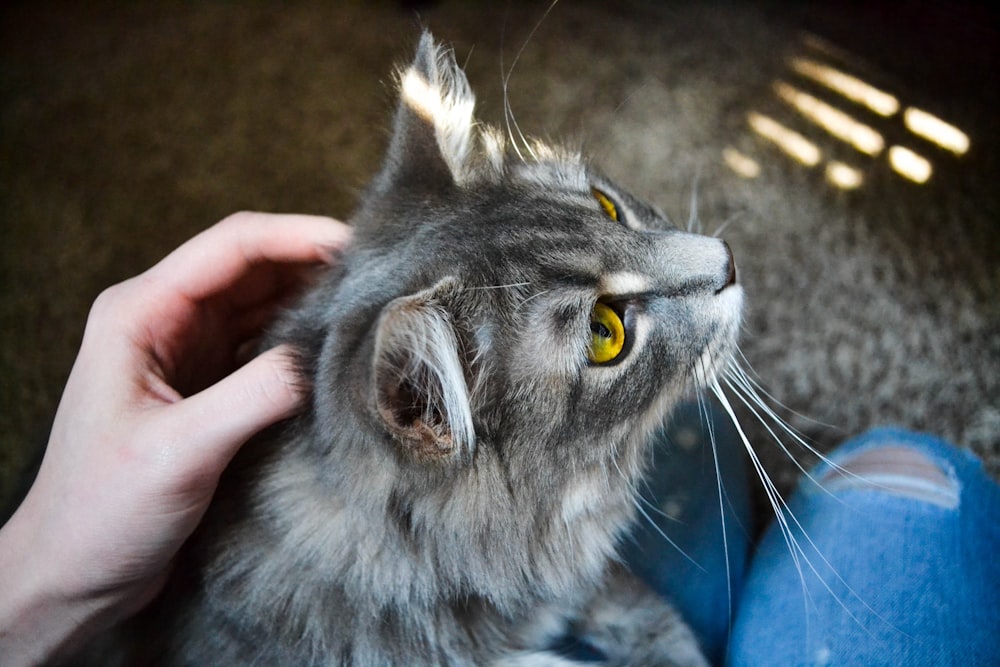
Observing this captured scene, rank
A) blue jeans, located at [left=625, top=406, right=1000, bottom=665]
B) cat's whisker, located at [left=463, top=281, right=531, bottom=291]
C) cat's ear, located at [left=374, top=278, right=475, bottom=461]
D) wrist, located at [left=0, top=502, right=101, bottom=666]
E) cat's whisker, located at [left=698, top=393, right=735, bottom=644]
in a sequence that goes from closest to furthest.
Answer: cat's ear, located at [left=374, top=278, right=475, bottom=461] → cat's whisker, located at [left=463, top=281, right=531, bottom=291] → wrist, located at [left=0, top=502, right=101, bottom=666] → blue jeans, located at [left=625, top=406, right=1000, bottom=665] → cat's whisker, located at [left=698, top=393, right=735, bottom=644]

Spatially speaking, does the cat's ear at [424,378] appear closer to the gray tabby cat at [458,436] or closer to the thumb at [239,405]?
the gray tabby cat at [458,436]

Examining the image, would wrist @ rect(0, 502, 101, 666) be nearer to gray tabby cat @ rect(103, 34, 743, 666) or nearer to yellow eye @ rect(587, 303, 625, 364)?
gray tabby cat @ rect(103, 34, 743, 666)

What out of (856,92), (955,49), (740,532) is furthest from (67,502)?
(955,49)

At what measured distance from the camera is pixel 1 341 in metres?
1.75

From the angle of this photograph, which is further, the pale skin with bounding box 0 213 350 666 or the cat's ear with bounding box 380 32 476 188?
the cat's ear with bounding box 380 32 476 188

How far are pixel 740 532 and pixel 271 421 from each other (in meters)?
1.00

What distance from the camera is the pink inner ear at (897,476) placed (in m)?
1.21

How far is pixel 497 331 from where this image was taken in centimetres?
94

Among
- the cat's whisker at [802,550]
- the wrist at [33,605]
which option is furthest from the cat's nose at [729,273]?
the wrist at [33,605]

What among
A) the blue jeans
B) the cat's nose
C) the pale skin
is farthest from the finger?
the blue jeans

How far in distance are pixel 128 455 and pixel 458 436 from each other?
491 mm

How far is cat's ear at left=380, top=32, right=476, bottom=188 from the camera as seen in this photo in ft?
3.66

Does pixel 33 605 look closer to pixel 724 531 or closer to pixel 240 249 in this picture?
pixel 240 249

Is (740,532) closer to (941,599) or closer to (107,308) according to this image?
(941,599)
